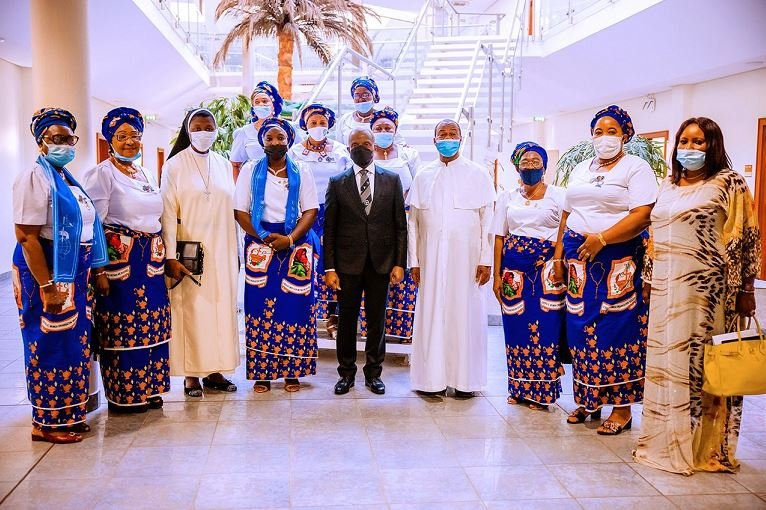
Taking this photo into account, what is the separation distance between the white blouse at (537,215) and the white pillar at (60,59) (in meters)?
2.74

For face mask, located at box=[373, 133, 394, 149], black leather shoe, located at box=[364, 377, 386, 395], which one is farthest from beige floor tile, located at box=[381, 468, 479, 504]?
face mask, located at box=[373, 133, 394, 149]

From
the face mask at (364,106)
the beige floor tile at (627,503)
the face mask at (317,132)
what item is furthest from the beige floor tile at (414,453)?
the face mask at (364,106)

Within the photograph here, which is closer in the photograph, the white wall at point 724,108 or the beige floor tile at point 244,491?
the beige floor tile at point 244,491

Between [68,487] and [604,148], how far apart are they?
319 centimetres

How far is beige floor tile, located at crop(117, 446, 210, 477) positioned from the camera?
11.6 ft

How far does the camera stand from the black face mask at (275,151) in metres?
4.68

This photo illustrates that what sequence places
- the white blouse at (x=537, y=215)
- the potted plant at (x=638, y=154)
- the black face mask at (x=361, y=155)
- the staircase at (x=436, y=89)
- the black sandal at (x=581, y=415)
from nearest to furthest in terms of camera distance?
1. the black sandal at (x=581, y=415)
2. the white blouse at (x=537, y=215)
3. the black face mask at (x=361, y=155)
4. the potted plant at (x=638, y=154)
5. the staircase at (x=436, y=89)

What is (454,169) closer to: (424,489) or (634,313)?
(634,313)

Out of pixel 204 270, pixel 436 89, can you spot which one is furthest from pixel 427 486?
pixel 436 89

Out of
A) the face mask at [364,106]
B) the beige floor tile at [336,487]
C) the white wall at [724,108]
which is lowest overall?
the beige floor tile at [336,487]

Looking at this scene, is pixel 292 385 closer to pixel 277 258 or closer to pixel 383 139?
pixel 277 258

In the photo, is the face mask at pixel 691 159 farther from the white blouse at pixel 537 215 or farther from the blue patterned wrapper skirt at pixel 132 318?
the blue patterned wrapper skirt at pixel 132 318

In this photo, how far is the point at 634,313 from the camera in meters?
4.03

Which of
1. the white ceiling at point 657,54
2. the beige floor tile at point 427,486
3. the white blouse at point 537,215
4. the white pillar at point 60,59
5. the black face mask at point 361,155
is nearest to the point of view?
the beige floor tile at point 427,486
